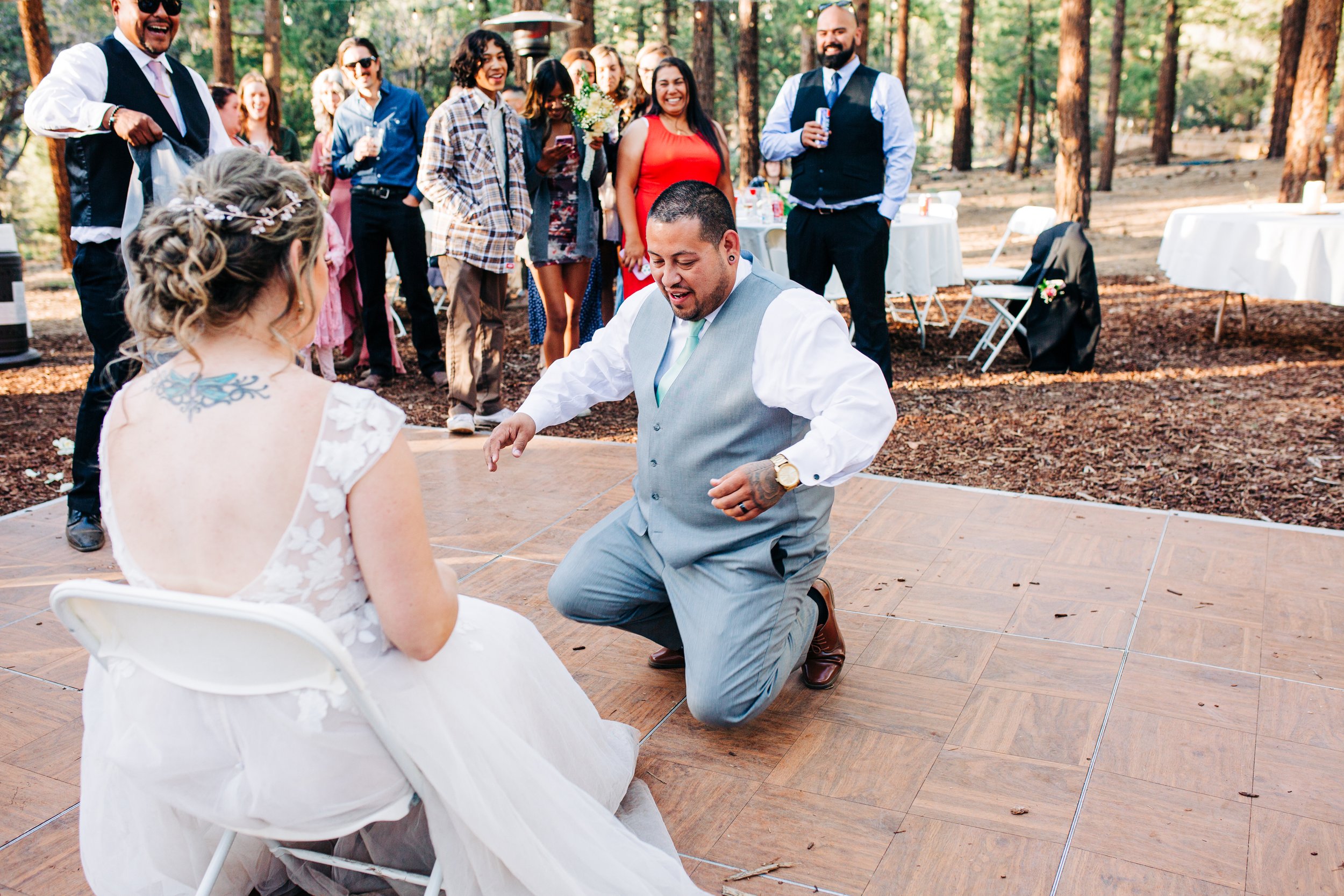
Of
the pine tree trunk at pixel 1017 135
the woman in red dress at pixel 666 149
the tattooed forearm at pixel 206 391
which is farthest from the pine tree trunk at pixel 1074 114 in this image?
the pine tree trunk at pixel 1017 135

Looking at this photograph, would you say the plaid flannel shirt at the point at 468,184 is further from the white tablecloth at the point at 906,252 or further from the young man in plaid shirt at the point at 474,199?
the white tablecloth at the point at 906,252

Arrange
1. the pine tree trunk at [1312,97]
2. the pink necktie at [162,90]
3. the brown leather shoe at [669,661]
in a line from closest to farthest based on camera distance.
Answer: the brown leather shoe at [669,661] < the pink necktie at [162,90] < the pine tree trunk at [1312,97]

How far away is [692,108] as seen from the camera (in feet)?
18.1

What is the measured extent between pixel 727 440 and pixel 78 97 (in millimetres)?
2626

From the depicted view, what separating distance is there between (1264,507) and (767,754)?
2.87 meters

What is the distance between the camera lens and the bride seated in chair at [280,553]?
151 cm

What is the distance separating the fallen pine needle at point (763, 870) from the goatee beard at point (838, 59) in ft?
15.2

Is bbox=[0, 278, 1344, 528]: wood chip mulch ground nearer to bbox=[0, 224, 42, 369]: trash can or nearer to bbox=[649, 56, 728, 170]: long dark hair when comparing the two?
bbox=[0, 224, 42, 369]: trash can

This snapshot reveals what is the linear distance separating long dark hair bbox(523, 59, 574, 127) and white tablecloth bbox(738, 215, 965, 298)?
1919 millimetres

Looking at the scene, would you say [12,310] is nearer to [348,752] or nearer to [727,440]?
[727,440]

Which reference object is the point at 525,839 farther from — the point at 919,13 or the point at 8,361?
the point at 919,13

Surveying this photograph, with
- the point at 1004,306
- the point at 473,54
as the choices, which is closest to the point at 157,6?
the point at 473,54

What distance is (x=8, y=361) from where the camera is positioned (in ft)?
24.5

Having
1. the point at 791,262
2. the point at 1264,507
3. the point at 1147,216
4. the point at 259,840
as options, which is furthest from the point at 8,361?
the point at 1147,216
